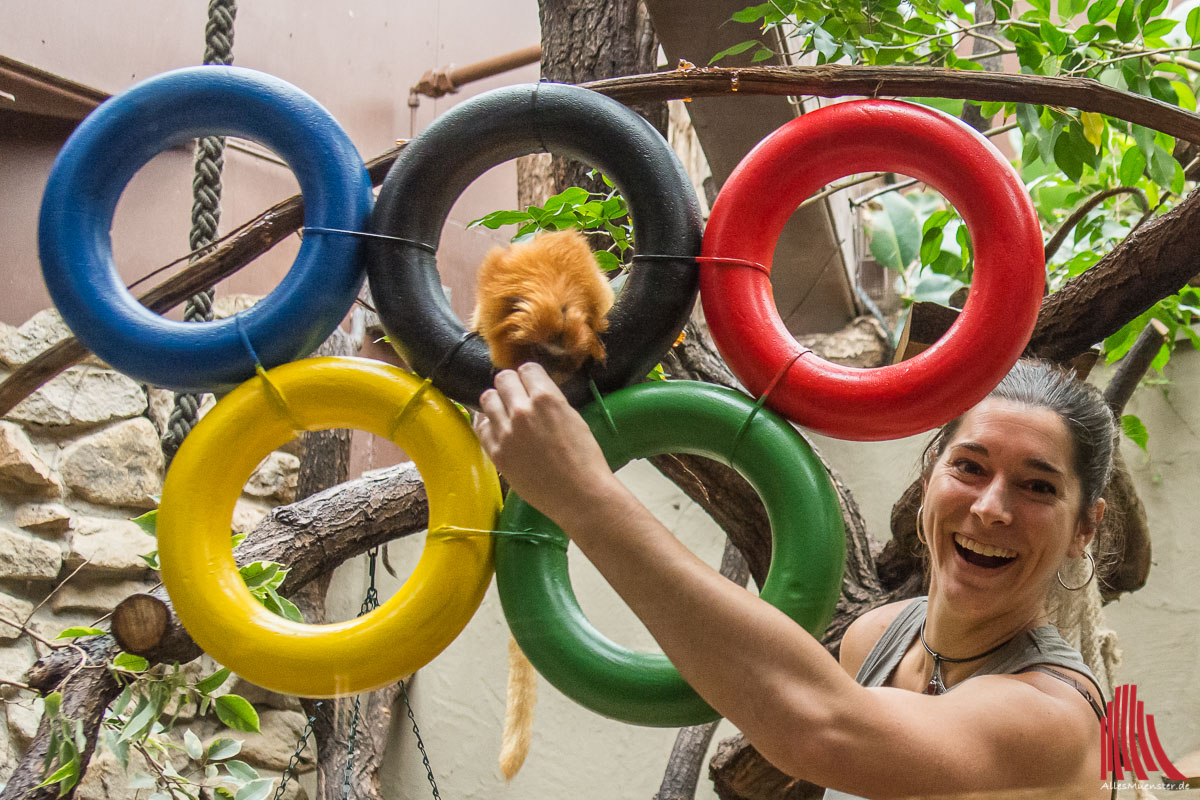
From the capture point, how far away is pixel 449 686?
294 centimetres

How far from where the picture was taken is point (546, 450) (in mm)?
667

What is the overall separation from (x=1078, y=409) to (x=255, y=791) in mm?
1238

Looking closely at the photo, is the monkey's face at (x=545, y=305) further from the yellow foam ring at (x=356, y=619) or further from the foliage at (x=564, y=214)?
the foliage at (x=564, y=214)

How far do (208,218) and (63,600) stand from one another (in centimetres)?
140

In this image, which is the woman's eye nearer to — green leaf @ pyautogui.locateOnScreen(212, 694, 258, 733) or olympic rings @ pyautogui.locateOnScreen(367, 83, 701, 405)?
olympic rings @ pyautogui.locateOnScreen(367, 83, 701, 405)

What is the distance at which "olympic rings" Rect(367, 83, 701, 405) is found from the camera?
76 cm

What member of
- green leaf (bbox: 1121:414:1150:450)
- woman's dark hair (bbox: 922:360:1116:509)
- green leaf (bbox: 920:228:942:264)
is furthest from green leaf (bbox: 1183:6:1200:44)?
green leaf (bbox: 1121:414:1150:450)

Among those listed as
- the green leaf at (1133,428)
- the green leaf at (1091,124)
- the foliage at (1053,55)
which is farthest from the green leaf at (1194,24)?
the green leaf at (1133,428)

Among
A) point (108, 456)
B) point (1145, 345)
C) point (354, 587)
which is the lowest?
point (354, 587)

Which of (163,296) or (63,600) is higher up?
(163,296)

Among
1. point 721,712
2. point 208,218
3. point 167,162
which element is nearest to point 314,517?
point 208,218

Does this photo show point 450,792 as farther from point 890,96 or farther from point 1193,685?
point 890,96

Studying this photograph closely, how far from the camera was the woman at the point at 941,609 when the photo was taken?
634mm

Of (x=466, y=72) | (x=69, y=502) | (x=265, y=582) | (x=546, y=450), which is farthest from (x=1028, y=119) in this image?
(x=69, y=502)
